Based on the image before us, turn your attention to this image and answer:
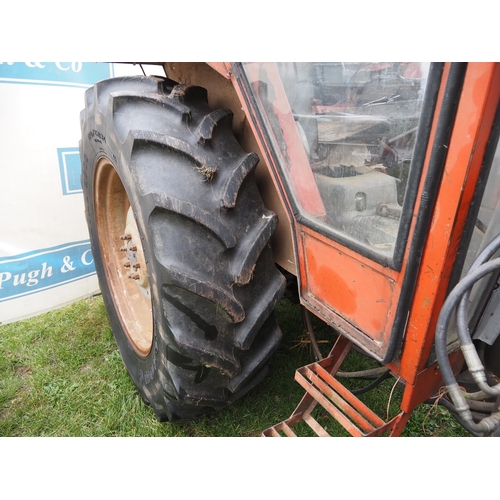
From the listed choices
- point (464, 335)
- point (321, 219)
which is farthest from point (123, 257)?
point (464, 335)

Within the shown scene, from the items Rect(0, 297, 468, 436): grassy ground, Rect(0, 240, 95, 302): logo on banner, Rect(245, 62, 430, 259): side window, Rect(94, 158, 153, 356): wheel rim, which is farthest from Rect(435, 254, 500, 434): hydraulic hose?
Rect(0, 240, 95, 302): logo on banner

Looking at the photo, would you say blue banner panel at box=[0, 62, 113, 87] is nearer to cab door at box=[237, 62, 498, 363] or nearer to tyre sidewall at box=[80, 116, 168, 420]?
tyre sidewall at box=[80, 116, 168, 420]

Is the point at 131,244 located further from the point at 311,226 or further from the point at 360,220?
the point at 360,220

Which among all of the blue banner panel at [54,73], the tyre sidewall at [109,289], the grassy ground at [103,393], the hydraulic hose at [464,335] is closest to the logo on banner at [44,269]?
the grassy ground at [103,393]

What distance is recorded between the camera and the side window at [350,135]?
2.31 feet

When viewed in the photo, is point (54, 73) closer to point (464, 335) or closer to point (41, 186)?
point (41, 186)

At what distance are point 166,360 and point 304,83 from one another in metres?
0.79

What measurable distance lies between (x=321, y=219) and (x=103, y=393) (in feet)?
4.01

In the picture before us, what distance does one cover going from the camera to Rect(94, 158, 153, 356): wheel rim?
1544mm

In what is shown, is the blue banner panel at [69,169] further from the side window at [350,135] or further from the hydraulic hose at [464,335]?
the hydraulic hose at [464,335]

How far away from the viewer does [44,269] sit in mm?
2193

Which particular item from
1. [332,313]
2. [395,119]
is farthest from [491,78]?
[332,313]

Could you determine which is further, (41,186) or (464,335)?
(41,186)

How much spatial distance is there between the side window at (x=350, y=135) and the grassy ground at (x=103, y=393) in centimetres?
87
